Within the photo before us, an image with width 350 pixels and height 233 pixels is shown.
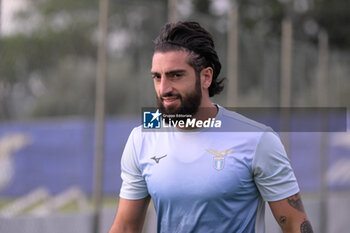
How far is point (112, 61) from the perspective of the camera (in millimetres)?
8219

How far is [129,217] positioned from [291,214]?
0.78m

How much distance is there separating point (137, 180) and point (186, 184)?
306 mm

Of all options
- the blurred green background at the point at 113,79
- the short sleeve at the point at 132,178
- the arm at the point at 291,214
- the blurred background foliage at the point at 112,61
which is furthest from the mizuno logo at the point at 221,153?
the blurred background foliage at the point at 112,61

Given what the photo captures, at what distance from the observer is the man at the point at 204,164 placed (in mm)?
2713

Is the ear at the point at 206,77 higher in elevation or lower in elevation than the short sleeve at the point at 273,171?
higher

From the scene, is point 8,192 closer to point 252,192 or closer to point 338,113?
point 252,192

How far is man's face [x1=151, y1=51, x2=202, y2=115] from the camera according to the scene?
2.71m

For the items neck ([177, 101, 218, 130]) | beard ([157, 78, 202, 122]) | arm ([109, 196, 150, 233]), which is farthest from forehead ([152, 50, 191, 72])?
arm ([109, 196, 150, 233])

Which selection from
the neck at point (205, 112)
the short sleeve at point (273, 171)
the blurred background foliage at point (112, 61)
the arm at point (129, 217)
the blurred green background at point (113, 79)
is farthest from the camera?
the blurred background foliage at point (112, 61)

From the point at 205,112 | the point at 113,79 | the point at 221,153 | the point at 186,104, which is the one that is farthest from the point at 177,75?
the point at 113,79

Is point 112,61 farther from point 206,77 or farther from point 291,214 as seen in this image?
point 291,214

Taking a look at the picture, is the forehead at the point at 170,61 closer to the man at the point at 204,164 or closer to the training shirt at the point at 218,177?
the man at the point at 204,164

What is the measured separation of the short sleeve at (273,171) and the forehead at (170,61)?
50cm

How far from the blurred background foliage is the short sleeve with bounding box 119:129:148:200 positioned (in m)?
2.60
